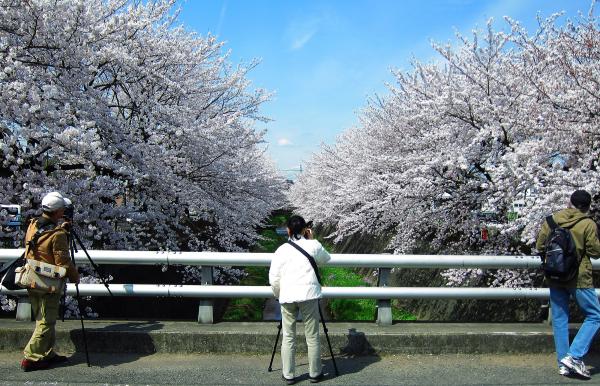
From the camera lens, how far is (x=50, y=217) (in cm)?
391

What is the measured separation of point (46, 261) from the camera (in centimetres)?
386

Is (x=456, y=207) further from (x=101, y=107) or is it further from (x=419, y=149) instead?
(x=101, y=107)

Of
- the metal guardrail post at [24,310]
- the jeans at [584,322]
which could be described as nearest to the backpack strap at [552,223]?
the jeans at [584,322]

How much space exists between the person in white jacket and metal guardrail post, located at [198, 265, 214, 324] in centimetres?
115

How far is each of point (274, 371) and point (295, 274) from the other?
947 millimetres

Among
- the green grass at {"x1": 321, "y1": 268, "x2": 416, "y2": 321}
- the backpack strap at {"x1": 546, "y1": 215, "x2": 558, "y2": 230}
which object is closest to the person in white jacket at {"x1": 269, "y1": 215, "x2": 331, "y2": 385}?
the backpack strap at {"x1": 546, "y1": 215, "x2": 558, "y2": 230}

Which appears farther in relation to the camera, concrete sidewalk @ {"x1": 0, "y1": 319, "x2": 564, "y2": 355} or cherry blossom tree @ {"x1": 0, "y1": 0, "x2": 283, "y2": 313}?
cherry blossom tree @ {"x1": 0, "y1": 0, "x2": 283, "y2": 313}

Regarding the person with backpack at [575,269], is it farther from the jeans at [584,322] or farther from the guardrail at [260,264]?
the guardrail at [260,264]

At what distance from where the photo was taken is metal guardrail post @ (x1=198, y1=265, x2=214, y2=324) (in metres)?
4.71

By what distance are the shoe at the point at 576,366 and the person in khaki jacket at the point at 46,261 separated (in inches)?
164

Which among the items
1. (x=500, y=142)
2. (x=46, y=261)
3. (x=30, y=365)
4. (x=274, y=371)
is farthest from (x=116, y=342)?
(x=500, y=142)

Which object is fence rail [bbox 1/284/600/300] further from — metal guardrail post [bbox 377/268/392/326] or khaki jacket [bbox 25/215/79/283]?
khaki jacket [bbox 25/215/79/283]

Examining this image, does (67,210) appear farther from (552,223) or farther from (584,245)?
(584,245)

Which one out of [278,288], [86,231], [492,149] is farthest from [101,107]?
[492,149]
